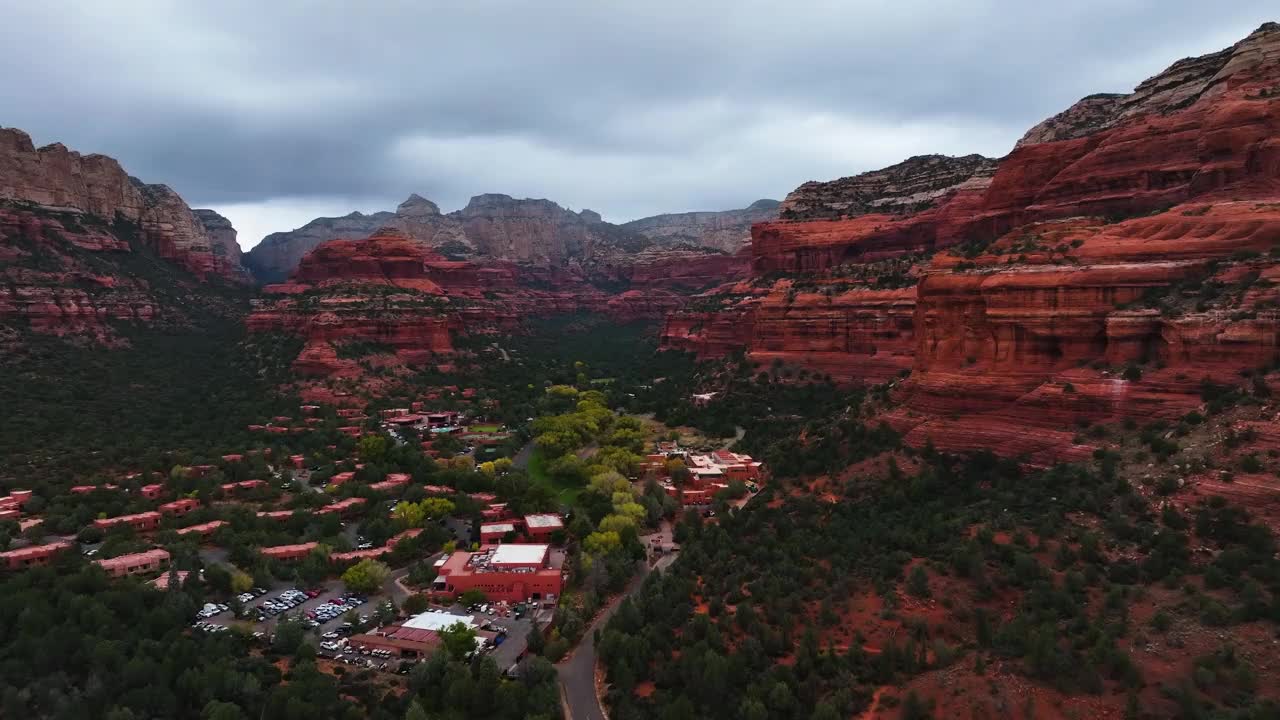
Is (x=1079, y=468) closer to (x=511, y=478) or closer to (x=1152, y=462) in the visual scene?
(x=1152, y=462)

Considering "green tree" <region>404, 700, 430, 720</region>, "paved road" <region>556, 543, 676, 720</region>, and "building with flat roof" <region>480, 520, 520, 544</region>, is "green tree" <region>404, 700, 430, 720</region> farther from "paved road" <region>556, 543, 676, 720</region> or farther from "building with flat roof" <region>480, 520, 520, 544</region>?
"building with flat roof" <region>480, 520, 520, 544</region>

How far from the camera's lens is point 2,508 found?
44.7 m

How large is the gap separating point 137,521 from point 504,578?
2890 centimetres

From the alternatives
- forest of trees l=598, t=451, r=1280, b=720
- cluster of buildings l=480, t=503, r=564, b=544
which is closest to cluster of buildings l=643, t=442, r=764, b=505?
cluster of buildings l=480, t=503, r=564, b=544

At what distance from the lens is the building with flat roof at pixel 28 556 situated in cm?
3703

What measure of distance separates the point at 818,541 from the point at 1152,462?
14437mm

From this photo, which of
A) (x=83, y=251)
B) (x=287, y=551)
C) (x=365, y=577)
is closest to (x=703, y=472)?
(x=365, y=577)

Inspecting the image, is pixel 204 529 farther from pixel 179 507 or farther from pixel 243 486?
pixel 243 486

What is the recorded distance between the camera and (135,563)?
3784cm

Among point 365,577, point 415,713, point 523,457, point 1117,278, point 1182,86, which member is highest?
point 1182,86

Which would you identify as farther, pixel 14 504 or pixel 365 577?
pixel 14 504

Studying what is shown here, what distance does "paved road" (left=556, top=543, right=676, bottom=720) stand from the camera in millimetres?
26172

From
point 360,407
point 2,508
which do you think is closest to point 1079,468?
point 2,508

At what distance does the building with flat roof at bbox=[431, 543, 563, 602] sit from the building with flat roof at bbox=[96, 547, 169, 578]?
16.8 meters
